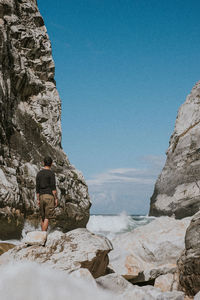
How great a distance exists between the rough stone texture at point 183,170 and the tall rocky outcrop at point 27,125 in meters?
22.6

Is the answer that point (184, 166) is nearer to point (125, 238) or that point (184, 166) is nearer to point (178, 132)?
point (178, 132)

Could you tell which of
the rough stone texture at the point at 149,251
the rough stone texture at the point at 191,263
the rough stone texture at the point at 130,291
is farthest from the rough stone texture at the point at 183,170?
the rough stone texture at the point at 130,291

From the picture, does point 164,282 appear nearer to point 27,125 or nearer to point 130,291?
point 130,291

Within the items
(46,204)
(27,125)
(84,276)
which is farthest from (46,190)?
(27,125)

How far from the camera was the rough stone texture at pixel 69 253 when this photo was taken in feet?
25.9

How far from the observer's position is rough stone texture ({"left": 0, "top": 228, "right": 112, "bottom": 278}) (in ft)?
25.9

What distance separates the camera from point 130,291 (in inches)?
270

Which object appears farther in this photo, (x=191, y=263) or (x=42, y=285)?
(x=191, y=263)

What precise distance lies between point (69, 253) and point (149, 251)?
3735 millimetres

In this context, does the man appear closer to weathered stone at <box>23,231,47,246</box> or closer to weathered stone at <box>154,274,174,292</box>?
weathered stone at <box>23,231,47,246</box>

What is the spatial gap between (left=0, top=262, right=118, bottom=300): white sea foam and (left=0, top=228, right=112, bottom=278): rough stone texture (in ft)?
2.20

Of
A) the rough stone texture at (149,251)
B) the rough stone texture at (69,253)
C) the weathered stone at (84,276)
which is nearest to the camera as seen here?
the weathered stone at (84,276)

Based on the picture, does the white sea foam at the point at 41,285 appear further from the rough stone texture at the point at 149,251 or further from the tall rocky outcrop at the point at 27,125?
the tall rocky outcrop at the point at 27,125

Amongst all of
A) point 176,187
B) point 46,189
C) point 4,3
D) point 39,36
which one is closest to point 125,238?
point 46,189
